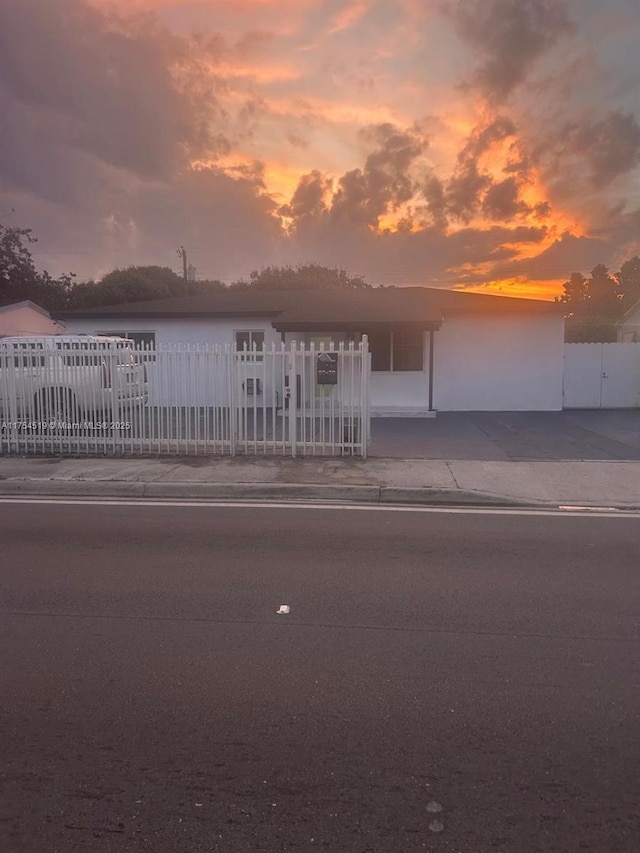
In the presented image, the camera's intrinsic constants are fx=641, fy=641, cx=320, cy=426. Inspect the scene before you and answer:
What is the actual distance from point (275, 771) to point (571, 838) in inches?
49.8

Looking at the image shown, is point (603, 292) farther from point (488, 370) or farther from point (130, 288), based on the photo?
point (488, 370)

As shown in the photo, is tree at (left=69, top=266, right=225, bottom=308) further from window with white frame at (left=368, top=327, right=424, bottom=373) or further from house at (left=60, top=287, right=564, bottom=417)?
window with white frame at (left=368, top=327, right=424, bottom=373)

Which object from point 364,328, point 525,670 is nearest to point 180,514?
point 525,670

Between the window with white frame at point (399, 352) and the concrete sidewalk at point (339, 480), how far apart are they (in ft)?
26.0

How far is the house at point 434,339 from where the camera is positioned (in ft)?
59.3

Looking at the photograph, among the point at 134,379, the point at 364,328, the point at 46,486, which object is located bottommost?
the point at 46,486

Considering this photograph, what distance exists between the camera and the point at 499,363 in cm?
1872

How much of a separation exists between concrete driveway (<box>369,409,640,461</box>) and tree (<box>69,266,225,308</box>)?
33.6 metres

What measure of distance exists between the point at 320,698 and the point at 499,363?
16374 mm

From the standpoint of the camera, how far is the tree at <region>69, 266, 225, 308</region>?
47.9 meters

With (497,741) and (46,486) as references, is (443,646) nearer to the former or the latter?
(497,741)

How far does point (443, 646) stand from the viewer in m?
4.21

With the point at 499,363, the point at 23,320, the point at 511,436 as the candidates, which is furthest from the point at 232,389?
the point at 23,320

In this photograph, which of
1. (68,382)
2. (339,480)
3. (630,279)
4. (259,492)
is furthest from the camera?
(630,279)
